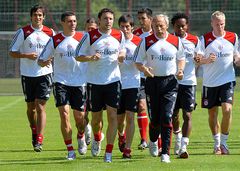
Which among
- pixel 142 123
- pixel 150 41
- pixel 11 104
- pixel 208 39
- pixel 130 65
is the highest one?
pixel 150 41

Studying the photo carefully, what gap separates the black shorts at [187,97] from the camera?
51.0 ft

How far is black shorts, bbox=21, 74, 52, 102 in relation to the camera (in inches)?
674

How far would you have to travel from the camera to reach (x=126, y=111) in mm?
15578

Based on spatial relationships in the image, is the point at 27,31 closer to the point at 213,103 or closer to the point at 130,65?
the point at 130,65

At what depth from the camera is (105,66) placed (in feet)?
48.3

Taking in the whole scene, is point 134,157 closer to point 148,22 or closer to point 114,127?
point 114,127

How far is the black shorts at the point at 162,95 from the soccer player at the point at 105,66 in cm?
53

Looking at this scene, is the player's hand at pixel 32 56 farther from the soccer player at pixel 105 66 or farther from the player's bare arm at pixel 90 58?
the player's bare arm at pixel 90 58

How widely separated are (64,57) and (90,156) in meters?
1.68

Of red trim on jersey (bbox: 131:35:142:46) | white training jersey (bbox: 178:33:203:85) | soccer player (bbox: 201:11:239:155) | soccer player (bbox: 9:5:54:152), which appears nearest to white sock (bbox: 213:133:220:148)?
soccer player (bbox: 201:11:239:155)

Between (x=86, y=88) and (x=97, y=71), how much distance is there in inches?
18.0

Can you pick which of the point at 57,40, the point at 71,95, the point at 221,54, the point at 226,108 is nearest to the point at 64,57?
the point at 57,40

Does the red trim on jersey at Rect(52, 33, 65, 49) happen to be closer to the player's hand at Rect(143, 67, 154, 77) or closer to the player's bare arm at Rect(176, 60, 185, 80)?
the player's hand at Rect(143, 67, 154, 77)

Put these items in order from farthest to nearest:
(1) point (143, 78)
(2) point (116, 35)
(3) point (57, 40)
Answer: (1) point (143, 78), (3) point (57, 40), (2) point (116, 35)
